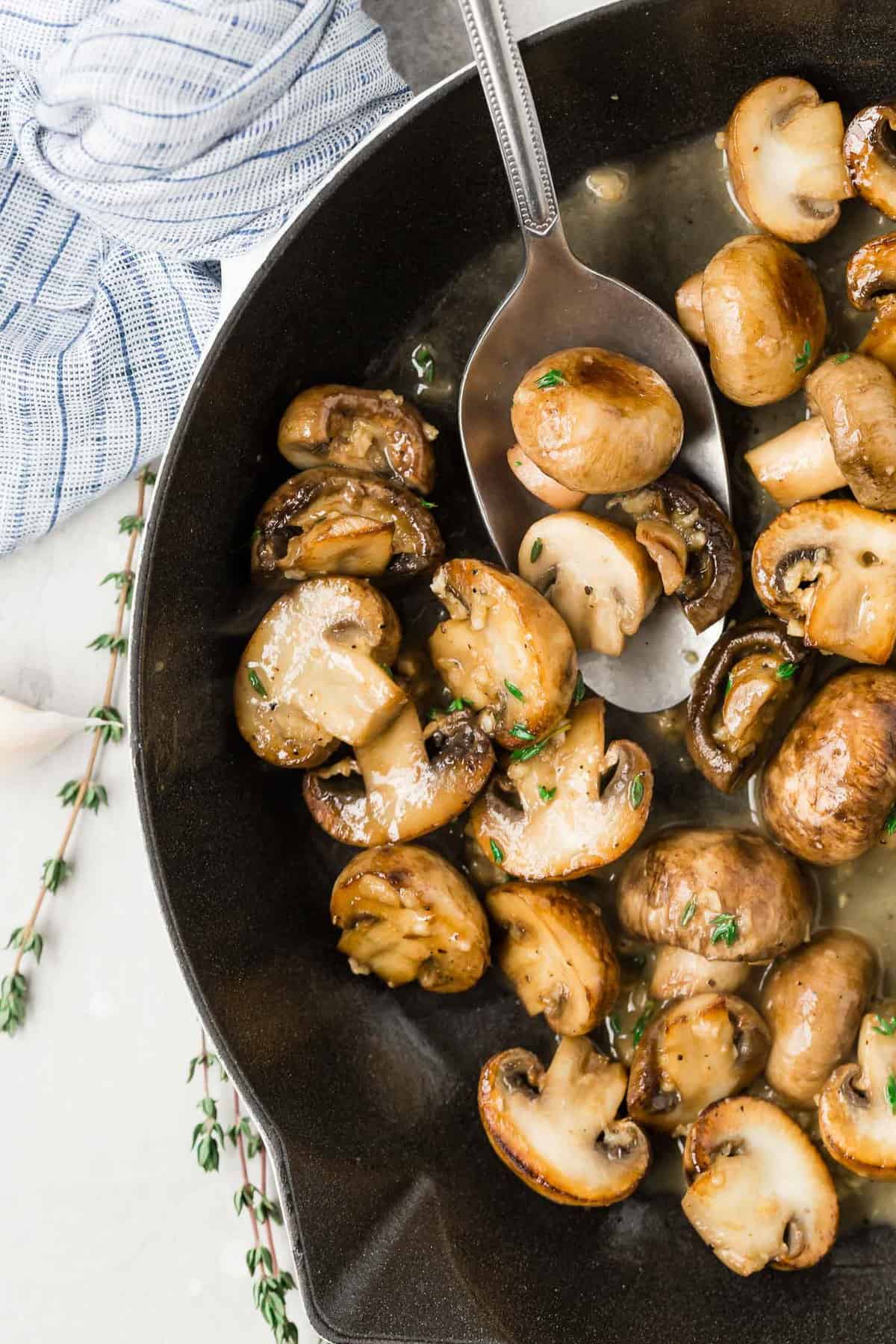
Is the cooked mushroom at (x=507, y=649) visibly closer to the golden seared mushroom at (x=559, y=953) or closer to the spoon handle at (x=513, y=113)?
the golden seared mushroom at (x=559, y=953)

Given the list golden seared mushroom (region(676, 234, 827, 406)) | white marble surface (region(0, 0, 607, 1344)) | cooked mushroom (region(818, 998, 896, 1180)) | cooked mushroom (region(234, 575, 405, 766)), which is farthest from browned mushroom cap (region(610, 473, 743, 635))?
white marble surface (region(0, 0, 607, 1344))

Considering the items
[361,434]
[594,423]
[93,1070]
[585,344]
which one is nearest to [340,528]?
[361,434]

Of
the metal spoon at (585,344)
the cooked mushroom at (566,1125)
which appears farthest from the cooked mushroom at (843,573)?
the cooked mushroom at (566,1125)

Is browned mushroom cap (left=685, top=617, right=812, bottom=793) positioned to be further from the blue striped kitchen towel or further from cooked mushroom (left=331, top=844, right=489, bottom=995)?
the blue striped kitchen towel

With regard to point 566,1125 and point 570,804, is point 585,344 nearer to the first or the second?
point 570,804

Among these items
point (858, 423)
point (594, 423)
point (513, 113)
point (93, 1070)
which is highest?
point (513, 113)

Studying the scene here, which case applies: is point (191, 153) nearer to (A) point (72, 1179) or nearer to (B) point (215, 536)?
(B) point (215, 536)
